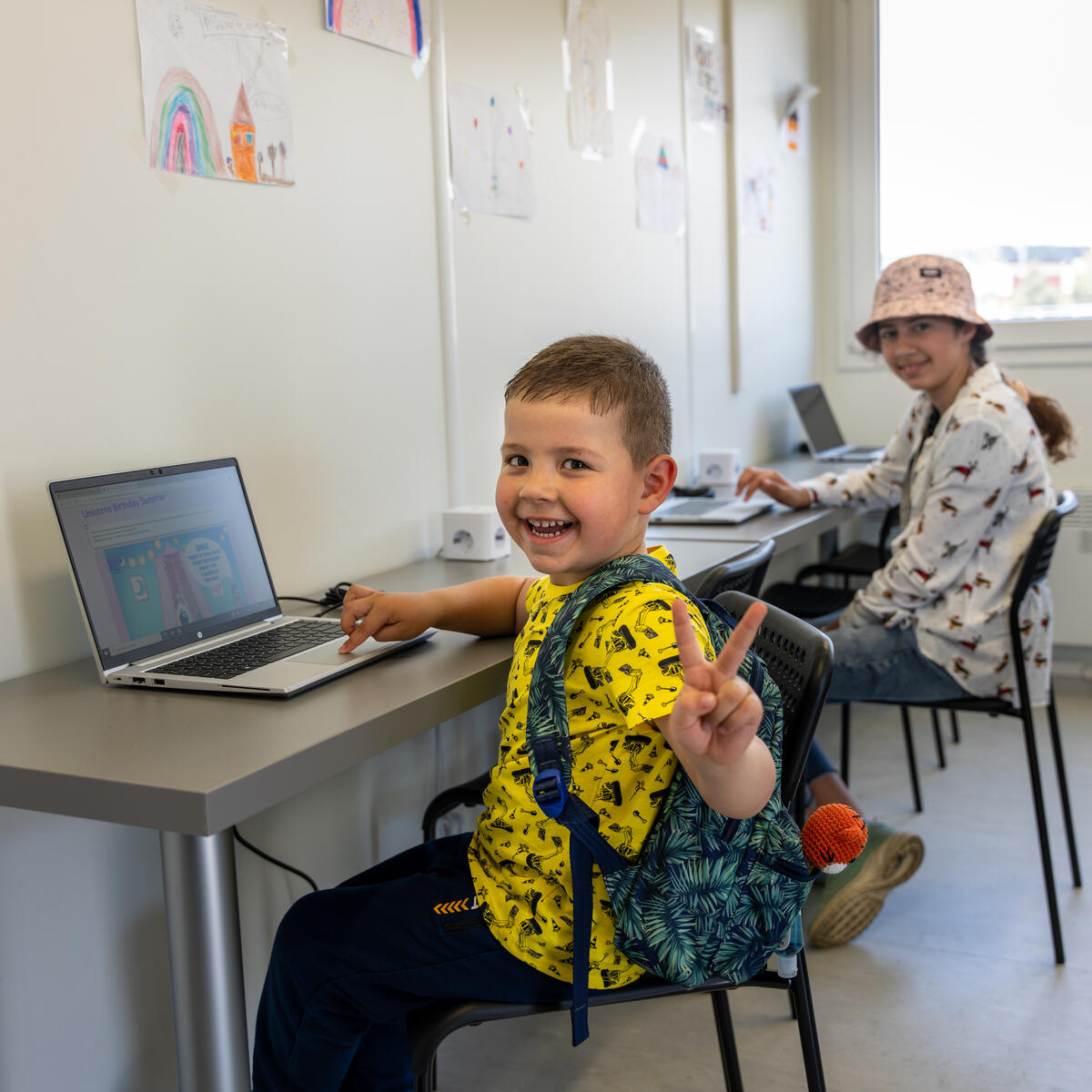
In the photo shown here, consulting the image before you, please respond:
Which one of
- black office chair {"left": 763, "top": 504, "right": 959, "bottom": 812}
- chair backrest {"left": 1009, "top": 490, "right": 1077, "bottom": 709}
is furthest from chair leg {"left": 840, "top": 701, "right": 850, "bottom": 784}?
chair backrest {"left": 1009, "top": 490, "right": 1077, "bottom": 709}

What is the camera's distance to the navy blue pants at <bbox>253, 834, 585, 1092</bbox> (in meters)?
1.13

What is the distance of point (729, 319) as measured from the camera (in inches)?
136

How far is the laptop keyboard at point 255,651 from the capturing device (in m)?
1.30

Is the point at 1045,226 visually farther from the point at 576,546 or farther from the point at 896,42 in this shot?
the point at 576,546

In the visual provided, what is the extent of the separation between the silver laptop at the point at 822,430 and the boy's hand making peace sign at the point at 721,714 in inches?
107

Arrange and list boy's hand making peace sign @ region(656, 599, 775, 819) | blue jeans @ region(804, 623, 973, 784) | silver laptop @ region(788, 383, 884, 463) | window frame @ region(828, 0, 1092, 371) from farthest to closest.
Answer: window frame @ region(828, 0, 1092, 371)
silver laptop @ region(788, 383, 884, 463)
blue jeans @ region(804, 623, 973, 784)
boy's hand making peace sign @ region(656, 599, 775, 819)

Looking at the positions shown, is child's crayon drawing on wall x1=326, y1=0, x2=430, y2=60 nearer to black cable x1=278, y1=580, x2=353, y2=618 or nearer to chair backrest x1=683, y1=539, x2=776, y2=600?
black cable x1=278, y1=580, x2=353, y2=618

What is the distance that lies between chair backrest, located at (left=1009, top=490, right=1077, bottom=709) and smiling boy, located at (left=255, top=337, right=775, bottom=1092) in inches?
42.3

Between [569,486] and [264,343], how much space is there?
0.80 metres

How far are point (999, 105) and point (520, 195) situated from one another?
7.47 feet

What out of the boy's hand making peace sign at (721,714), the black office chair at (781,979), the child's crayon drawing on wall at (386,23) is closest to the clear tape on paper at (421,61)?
the child's crayon drawing on wall at (386,23)

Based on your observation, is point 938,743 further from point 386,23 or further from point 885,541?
point 386,23

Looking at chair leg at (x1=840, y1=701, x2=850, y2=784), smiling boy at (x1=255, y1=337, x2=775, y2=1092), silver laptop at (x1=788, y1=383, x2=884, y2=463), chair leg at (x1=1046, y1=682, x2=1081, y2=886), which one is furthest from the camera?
silver laptop at (x1=788, y1=383, x2=884, y2=463)

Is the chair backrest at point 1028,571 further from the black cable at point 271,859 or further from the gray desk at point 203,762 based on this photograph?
the black cable at point 271,859
